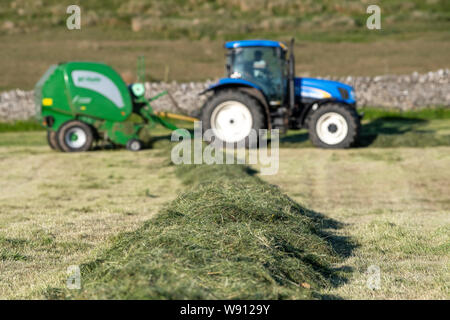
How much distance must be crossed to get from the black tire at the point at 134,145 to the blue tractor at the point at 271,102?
4.90ft

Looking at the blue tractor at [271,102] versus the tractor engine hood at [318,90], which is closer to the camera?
the blue tractor at [271,102]

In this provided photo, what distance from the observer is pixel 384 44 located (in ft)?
102

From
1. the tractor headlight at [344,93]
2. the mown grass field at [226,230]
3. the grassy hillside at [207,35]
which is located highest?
the grassy hillside at [207,35]

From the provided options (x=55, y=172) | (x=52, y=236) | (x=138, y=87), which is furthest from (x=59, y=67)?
(x=52, y=236)

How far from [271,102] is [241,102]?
2.09ft

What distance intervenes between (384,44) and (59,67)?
20.8 m

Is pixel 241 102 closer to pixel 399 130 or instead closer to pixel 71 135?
pixel 71 135

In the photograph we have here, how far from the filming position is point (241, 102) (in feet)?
44.9

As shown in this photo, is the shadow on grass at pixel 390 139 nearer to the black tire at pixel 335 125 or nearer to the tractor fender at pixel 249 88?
the black tire at pixel 335 125

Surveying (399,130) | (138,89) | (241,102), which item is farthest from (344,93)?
(138,89)

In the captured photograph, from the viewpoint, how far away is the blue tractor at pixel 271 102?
13.6m

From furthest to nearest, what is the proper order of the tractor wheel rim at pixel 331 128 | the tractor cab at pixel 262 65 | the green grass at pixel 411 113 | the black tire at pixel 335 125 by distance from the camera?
the green grass at pixel 411 113 < the tractor wheel rim at pixel 331 128 < the black tire at pixel 335 125 < the tractor cab at pixel 262 65

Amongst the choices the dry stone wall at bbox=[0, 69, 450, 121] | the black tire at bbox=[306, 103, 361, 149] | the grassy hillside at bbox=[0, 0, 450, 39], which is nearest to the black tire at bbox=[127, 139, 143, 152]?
the black tire at bbox=[306, 103, 361, 149]

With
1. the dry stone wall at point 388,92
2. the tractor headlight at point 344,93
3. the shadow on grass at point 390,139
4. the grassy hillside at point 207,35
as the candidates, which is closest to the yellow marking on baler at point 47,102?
the shadow on grass at point 390,139
